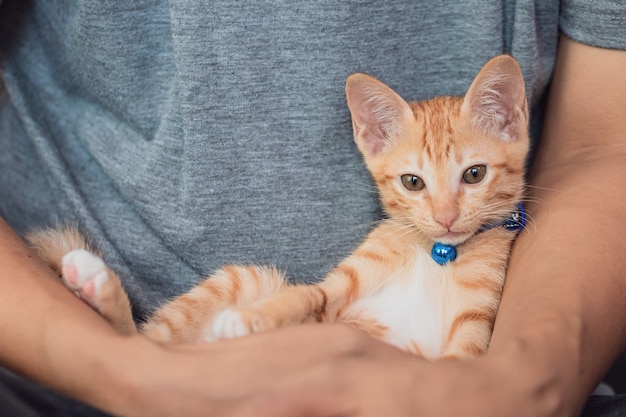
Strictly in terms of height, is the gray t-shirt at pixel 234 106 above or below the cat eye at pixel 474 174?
above

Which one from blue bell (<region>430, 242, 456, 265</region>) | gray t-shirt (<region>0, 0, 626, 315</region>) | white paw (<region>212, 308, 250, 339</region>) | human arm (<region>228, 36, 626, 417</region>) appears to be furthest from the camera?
blue bell (<region>430, 242, 456, 265</region>)

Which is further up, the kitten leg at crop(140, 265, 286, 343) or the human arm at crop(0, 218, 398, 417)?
the human arm at crop(0, 218, 398, 417)

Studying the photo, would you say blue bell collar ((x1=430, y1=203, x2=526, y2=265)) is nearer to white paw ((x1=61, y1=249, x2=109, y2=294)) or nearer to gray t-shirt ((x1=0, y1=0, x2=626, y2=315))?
gray t-shirt ((x1=0, y1=0, x2=626, y2=315))

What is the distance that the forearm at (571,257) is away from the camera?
983 millimetres

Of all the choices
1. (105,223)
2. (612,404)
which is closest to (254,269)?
(105,223)

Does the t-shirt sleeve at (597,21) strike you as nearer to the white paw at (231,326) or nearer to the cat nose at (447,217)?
the cat nose at (447,217)

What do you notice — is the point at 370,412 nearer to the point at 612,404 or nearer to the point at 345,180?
the point at 612,404

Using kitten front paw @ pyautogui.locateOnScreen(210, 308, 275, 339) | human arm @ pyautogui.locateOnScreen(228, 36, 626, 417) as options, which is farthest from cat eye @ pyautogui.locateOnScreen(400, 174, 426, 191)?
kitten front paw @ pyautogui.locateOnScreen(210, 308, 275, 339)

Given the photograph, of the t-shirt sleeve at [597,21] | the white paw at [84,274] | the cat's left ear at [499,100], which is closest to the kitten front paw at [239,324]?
the white paw at [84,274]

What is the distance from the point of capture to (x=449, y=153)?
137 cm

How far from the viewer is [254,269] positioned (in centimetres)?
131

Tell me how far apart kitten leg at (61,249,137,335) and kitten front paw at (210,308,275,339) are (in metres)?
0.18

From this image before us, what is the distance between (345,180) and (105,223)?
48 centimetres

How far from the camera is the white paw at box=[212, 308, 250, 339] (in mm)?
1074
